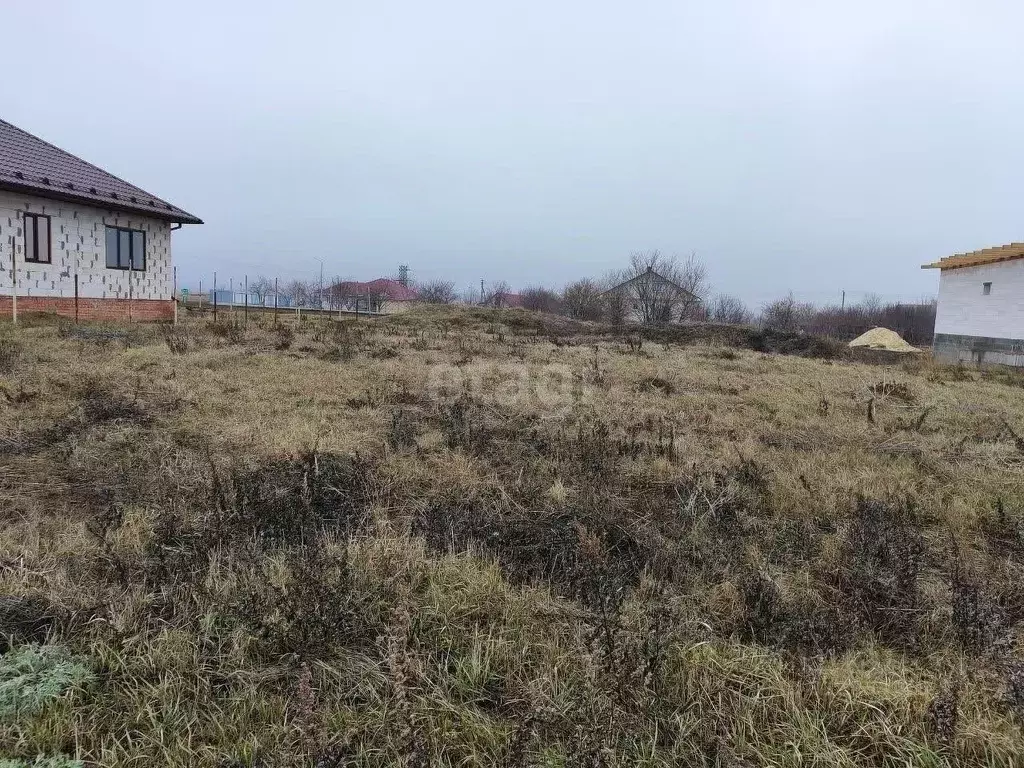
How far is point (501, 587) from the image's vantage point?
2568 mm

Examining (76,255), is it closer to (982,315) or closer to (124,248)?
(124,248)

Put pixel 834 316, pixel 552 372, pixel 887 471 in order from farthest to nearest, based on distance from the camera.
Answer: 1. pixel 834 316
2. pixel 552 372
3. pixel 887 471

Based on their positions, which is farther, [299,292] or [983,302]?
[299,292]

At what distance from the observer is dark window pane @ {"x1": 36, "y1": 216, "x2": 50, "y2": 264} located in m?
13.7

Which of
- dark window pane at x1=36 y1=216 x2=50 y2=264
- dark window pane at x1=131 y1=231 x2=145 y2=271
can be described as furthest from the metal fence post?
dark window pane at x1=131 y1=231 x2=145 y2=271

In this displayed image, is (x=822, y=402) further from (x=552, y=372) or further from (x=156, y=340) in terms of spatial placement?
(x=156, y=340)

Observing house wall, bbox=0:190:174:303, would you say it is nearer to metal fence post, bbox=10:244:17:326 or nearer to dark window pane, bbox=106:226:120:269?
metal fence post, bbox=10:244:17:326

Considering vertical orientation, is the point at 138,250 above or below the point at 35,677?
above

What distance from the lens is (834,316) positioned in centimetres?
4381

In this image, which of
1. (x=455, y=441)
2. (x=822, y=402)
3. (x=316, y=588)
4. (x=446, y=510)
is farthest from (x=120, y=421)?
(x=822, y=402)

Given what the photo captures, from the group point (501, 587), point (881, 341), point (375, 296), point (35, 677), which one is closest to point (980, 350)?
point (881, 341)

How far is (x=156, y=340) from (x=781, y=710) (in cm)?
1116

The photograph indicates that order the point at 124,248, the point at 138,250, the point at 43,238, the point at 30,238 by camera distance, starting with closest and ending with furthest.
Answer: the point at 30,238 < the point at 43,238 < the point at 124,248 < the point at 138,250

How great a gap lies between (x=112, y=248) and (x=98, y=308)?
175 centimetres
